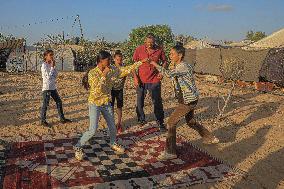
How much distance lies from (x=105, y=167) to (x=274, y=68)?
43.1 feet

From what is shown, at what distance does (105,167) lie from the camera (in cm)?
607

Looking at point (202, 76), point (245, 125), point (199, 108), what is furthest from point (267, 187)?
point (202, 76)

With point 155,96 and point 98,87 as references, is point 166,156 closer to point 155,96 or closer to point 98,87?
point 98,87

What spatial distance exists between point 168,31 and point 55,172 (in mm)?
27953

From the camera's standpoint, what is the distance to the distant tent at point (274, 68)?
16.4 meters

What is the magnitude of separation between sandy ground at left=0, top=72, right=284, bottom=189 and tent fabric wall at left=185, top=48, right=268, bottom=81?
3.32 metres

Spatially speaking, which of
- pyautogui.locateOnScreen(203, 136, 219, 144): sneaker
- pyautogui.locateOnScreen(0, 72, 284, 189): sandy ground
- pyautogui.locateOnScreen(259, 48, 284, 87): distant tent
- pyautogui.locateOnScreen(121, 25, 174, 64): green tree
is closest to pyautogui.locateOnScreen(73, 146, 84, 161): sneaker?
pyautogui.locateOnScreen(0, 72, 284, 189): sandy ground

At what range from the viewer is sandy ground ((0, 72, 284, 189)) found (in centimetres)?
638

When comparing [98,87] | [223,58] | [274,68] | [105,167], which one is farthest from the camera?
[223,58]

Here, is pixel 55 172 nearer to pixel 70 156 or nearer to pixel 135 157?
pixel 70 156

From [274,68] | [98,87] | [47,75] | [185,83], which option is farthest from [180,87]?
[274,68]

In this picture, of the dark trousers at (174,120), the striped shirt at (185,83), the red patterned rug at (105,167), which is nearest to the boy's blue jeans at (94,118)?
the red patterned rug at (105,167)

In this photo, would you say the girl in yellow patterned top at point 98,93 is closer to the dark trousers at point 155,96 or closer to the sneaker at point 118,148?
the sneaker at point 118,148

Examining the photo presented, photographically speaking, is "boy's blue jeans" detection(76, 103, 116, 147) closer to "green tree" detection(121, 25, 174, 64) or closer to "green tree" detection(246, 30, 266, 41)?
"green tree" detection(121, 25, 174, 64)
